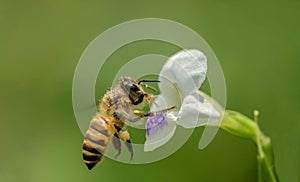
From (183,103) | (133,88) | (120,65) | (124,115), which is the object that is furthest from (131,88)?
(120,65)

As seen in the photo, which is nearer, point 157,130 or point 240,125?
point 240,125

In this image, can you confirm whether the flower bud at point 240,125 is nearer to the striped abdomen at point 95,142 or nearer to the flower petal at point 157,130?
the flower petal at point 157,130

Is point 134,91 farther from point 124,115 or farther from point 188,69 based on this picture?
point 188,69

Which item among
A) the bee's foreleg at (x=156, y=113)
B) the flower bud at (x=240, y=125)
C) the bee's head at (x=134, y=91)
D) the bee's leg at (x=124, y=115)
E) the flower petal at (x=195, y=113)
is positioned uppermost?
the bee's head at (x=134, y=91)

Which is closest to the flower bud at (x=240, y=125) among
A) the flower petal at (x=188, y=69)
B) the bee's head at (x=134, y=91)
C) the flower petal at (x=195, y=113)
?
the flower petal at (x=195, y=113)

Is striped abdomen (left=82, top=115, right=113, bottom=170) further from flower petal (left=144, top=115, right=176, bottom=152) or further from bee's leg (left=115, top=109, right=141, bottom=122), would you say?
flower petal (left=144, top=115, right=176, bottom=152)

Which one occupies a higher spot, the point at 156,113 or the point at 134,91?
the point at 134,91

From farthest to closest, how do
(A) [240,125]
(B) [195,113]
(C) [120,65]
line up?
(C) [120,65], (B) [195,113], (A) [240,125]
